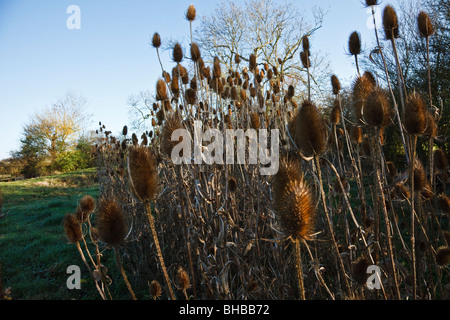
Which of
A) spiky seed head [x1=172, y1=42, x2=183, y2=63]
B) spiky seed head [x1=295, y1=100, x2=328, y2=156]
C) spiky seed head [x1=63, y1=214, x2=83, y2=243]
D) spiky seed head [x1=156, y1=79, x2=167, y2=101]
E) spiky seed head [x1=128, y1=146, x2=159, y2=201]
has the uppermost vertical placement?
spiky seed head [x1=172, y1=42, x2=183, y2=63]

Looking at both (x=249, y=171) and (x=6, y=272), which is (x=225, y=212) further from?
(x=6, y=272)

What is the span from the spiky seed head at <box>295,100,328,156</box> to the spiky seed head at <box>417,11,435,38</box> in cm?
134

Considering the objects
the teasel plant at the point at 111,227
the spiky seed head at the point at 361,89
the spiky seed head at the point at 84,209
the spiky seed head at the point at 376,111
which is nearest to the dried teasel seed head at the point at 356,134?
the spiky seed head at the point at 361,89

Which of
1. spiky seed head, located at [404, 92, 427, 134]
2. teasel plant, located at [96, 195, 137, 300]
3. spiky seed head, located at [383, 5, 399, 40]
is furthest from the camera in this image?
spiky seed head, located at [383, 5, 399, 40]

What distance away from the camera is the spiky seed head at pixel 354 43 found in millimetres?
2514

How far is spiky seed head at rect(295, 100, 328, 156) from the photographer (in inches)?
67.1

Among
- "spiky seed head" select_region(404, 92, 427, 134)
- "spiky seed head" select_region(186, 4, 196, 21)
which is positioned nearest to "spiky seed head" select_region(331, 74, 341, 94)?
"spiky seed head" select_region(404, 92, 427, 134)

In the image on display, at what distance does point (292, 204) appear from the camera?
1.37 metres

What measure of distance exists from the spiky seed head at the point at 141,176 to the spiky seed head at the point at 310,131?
2.66ft

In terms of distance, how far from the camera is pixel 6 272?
4699 mm

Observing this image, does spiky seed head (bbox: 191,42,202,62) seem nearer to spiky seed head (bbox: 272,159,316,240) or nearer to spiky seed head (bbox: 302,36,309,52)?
spiky seed head (bbox: 302,36,309,52)
